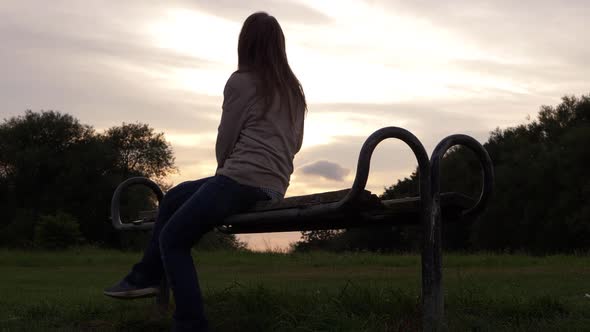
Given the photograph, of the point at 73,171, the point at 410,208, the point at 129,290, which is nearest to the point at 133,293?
the point at 129,290

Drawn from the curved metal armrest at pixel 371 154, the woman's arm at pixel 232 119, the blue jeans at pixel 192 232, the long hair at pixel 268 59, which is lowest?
the blue jeans at pixel 192 232

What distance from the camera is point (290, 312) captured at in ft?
16.8

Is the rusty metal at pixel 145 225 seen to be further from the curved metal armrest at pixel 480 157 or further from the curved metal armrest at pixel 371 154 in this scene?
the curved metal armrest at pixel 480 157

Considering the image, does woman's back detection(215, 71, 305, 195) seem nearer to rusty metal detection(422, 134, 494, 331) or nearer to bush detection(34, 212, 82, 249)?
rusty metal detection(422, 134, 494, 331)

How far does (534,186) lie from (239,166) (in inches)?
1837

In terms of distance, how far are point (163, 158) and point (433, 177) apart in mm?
47765

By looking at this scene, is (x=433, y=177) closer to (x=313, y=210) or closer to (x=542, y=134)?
(x=313, y=210)

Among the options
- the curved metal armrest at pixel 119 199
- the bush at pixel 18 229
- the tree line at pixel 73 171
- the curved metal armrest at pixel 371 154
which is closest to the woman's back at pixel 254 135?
the curved metal armrest at pixel 371 154

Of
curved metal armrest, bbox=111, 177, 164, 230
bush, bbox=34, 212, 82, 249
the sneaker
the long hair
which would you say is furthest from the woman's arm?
bush, bbox=34, 212, 82, 249

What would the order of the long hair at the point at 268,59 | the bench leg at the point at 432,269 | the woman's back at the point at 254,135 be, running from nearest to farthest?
1. the bench leg at the point at 432,269
2. the woman's back at the point at 254,135
3. the long hair at the point at 268,59

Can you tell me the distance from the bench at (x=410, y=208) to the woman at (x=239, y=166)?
0.22m

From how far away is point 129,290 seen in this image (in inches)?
193

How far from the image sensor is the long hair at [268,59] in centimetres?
472

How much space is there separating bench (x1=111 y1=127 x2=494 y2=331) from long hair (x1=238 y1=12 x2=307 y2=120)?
2.36 feet
